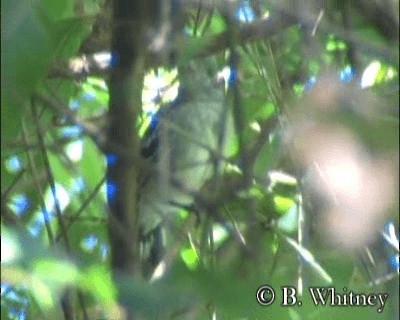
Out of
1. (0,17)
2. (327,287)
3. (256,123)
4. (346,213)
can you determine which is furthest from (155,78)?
(0,17)

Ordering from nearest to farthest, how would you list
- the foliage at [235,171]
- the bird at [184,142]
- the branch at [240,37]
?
the foliage at [235,171]
the branch at [240,37]
the bird at [184,142]

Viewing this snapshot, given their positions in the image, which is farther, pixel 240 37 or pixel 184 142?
pixel 184 142

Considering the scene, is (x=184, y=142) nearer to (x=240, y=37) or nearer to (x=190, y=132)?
(x=190, y=132)

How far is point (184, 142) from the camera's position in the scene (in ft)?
4.65

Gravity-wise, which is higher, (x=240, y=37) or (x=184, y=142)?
(x=184, y=142)

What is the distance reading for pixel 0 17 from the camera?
0.45m
